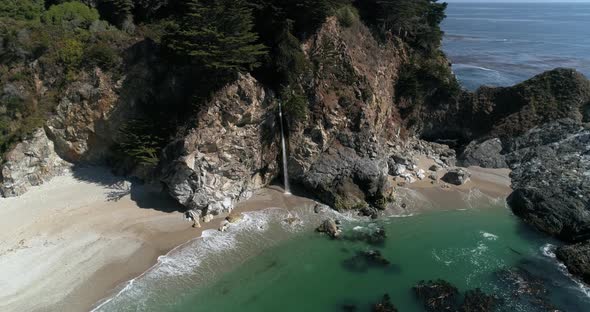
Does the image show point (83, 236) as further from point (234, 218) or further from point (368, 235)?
point (368, 235)

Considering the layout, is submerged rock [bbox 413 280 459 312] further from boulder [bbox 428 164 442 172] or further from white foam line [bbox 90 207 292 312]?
boulder [bbox 428 164 442 172]

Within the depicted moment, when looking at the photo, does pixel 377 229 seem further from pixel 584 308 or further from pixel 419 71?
pixel 419 71

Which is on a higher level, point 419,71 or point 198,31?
point 198,31

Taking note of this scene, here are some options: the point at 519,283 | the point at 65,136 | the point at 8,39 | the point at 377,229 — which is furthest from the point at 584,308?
the point at 8,39

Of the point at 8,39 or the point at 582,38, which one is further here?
the point at 582,38

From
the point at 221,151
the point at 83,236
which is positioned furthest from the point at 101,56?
the point at 83,236

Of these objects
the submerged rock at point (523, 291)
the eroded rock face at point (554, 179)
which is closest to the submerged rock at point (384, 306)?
the submerged rock at point (523, 291)

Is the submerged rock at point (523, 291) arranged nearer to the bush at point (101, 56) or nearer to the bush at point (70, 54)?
the bush at point (101, 56)
